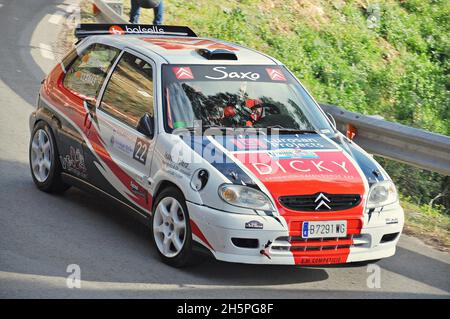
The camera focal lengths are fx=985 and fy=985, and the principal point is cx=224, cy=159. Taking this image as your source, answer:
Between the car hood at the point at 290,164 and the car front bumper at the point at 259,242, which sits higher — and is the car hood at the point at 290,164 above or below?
above

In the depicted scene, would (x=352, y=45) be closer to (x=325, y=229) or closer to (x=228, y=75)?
(x=228, y=75)

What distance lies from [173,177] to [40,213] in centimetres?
183

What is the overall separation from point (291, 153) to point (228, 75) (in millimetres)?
1169

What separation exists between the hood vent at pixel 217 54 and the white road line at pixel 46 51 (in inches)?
300

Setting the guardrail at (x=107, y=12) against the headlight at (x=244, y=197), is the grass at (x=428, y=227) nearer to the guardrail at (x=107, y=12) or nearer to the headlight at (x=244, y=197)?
the headlight at (x=244, y=197)

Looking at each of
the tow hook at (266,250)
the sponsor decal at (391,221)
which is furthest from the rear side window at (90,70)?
the sponsor decal at (391,221)

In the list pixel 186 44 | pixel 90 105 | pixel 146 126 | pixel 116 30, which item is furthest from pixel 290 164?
pixel 116 30

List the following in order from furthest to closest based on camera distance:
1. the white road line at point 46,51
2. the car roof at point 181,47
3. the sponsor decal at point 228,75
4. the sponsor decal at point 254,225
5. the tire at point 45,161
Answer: the white road line at point 46,51 < the tire at point 45,161 < the car roof at point 181,47 < the sponsor decal at point 228,75 < the sponsor decal at point 254,225

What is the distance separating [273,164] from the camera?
7.68m

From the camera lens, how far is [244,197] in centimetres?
738

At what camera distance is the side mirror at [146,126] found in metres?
8.20
